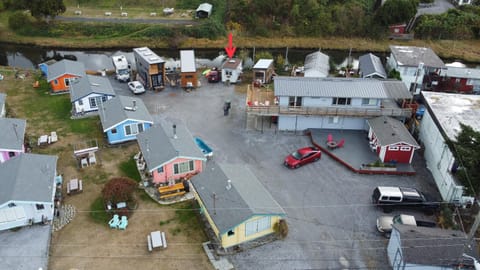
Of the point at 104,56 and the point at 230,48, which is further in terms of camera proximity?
the point at 230,48

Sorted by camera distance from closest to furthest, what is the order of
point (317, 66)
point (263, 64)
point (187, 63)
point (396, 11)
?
point (187, 63) → point (263, 64) → point (317, 66) → point (396, 11)

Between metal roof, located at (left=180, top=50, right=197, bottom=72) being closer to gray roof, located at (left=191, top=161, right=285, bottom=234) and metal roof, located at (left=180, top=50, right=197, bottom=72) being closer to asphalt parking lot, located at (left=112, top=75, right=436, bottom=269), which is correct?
asphalt parking lot, located at (left=112, top=75, right=436, bottom=269)

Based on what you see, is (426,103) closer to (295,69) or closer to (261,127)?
(261,127)

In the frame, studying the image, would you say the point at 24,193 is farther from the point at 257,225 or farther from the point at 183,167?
the point at 257,225

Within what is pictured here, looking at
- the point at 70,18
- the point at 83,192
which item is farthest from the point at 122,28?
the point at 83,192

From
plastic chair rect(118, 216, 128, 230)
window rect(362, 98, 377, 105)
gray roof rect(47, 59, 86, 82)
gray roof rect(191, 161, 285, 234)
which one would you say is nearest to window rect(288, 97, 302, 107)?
window rect(362, 98, 377, 105)

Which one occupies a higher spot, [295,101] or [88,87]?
[295,101]

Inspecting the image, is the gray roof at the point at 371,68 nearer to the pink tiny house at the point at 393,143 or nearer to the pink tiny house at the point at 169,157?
the pink tiny house at the point at 393,143

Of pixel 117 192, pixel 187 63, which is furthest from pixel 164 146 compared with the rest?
pixel 187 63
